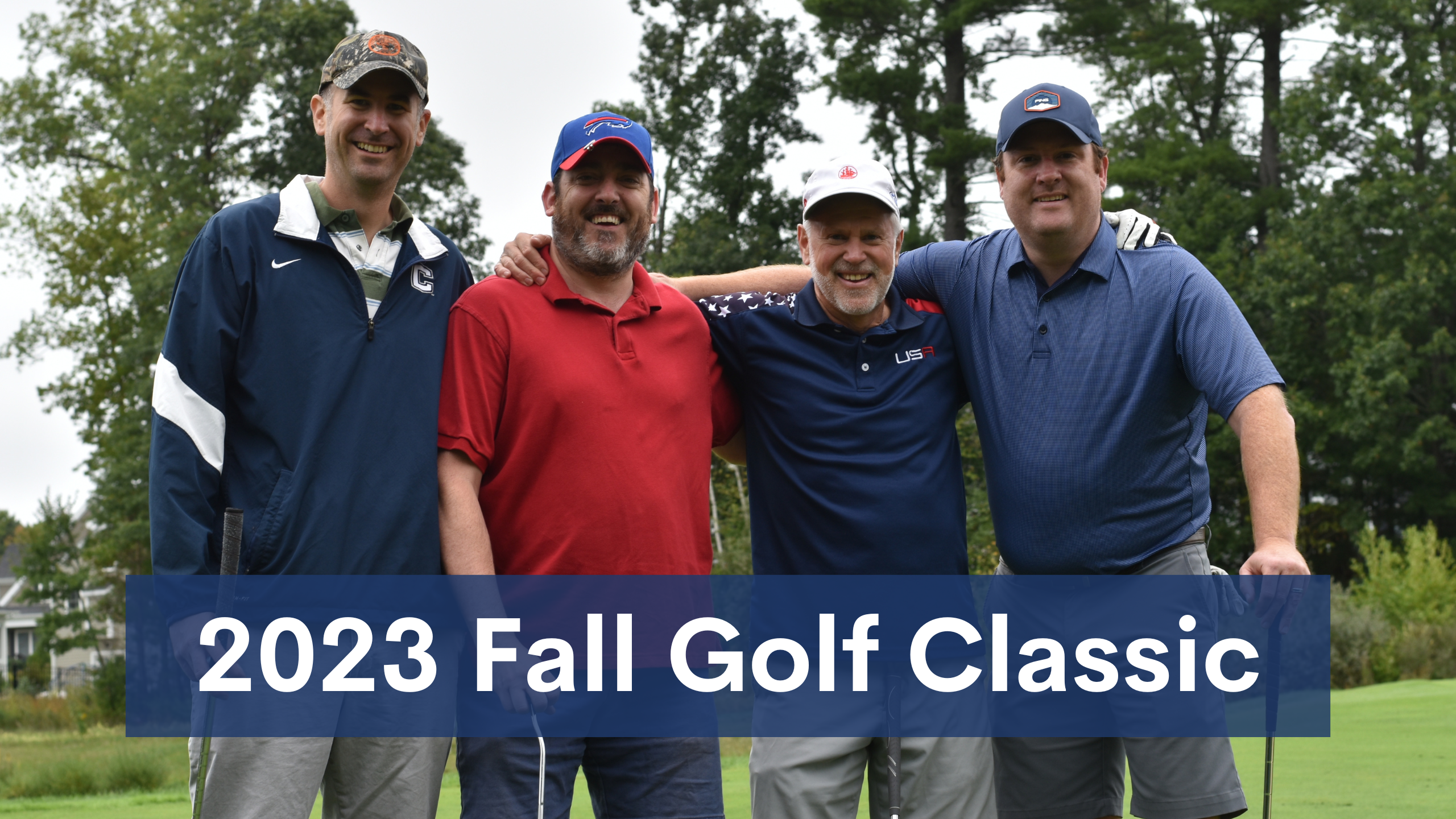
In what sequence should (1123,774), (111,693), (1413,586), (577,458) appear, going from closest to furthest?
(577,458) → (1123,774) → (1413,586) → (111,693)

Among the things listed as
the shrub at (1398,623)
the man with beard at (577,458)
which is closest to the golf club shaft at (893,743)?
the man with beard at (577,458)

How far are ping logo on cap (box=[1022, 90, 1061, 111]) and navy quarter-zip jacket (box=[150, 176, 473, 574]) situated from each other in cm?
192

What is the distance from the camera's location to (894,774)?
367 cm

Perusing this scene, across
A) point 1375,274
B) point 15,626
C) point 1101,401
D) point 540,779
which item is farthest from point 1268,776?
point 15,626

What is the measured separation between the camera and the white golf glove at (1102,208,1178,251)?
4.02 meters

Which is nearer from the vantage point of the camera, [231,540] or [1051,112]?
[231,540]

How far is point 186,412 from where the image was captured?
341 cm

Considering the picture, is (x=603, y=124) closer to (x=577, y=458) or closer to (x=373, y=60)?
(x=373, y=60)

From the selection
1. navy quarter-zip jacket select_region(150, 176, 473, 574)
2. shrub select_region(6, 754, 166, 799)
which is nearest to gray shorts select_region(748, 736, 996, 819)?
navy quarter-zip jacket select_region(150, 176, 473, 574)

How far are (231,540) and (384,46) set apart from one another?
56.3 inches

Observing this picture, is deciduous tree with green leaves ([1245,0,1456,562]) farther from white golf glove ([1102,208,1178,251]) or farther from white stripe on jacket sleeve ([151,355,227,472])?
white stripe on jacket sleeve ([151,355,227,472])

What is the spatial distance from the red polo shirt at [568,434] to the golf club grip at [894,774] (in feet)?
2.28

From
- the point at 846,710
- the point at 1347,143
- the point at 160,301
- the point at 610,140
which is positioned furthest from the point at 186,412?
the point at 1347,143
